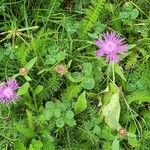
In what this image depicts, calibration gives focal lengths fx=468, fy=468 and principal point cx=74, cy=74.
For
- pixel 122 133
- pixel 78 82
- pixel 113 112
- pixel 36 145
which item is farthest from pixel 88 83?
pixel 36 145

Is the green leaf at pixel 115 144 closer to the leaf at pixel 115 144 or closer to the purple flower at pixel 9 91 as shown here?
the leaf at pixel 115 144

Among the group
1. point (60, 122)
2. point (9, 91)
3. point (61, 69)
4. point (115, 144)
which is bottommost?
point (115, 144)

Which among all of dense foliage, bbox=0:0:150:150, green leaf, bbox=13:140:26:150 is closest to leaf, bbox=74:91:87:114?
dense foliage, bbox=0:0:150:150

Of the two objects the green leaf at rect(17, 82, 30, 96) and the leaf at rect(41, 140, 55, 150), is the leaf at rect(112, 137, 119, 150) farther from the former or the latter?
the green leaf at rect(17, 82, 30, 96)

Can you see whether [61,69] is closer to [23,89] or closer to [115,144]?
[23,89]

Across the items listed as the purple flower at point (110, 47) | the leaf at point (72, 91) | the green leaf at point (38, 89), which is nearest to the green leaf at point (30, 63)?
the green leaf at point (38, 89)

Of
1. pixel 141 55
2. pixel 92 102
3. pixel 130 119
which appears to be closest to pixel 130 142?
pixel 130 119
